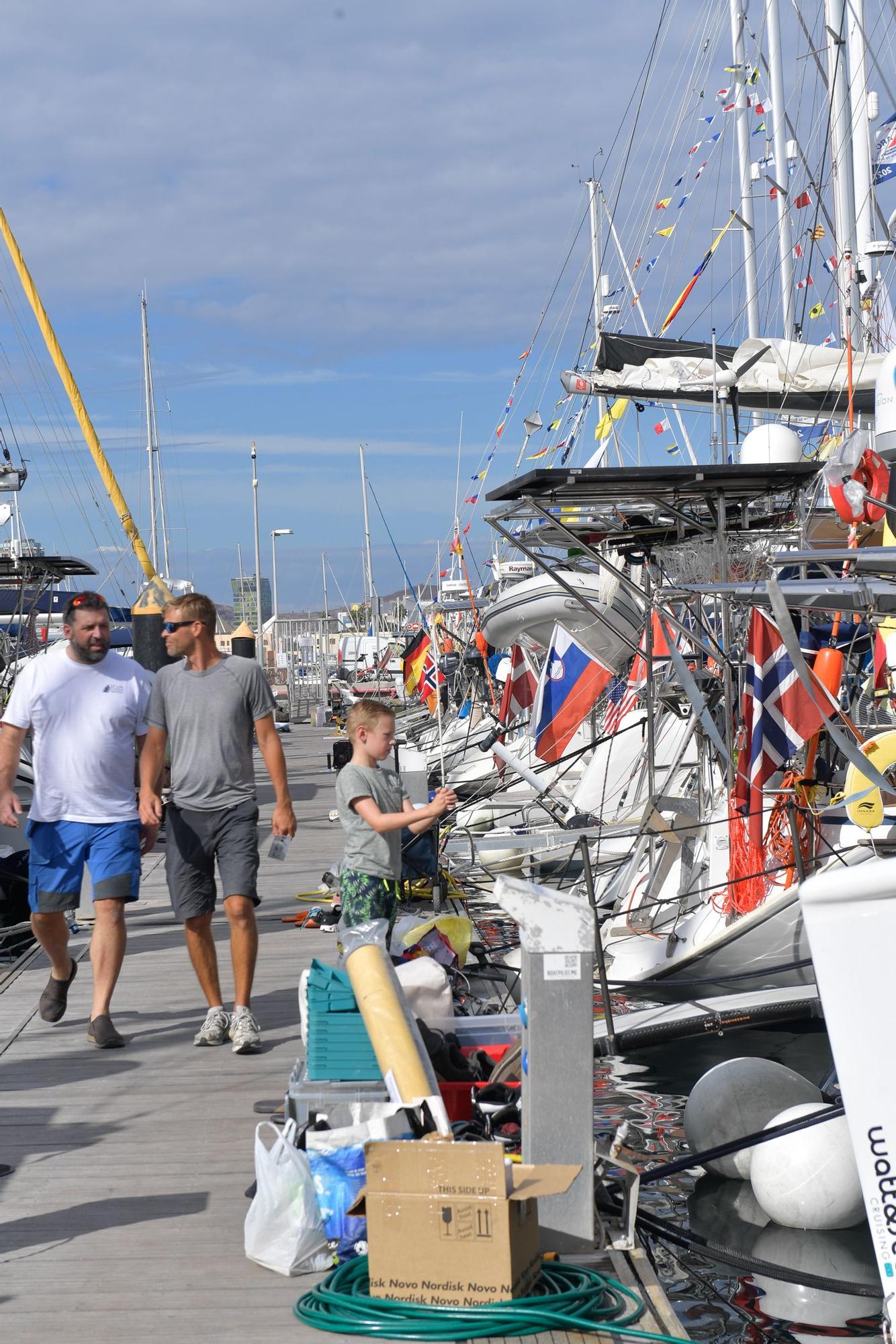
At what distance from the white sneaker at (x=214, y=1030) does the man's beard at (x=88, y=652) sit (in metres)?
1.57

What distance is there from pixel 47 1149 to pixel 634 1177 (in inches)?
81.6

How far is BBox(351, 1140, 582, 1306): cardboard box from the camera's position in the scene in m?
3.47

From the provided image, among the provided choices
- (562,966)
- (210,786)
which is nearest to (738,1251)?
(562,966)

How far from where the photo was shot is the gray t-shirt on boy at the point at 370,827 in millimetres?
6008

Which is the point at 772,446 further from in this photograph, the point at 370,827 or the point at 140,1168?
the point at 140,1168

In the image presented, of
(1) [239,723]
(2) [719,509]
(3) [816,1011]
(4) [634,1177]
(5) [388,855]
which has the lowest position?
(3) [816,1011]

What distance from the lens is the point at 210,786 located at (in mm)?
6012

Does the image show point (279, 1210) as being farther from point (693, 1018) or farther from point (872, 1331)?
point (693, 1018)

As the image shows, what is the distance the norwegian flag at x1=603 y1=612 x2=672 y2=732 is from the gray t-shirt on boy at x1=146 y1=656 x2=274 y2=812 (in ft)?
19.5

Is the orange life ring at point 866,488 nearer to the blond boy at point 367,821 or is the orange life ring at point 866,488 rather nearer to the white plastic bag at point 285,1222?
the blond boy at point 367,821

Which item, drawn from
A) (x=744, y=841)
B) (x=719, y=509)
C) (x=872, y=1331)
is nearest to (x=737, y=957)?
(x=744, y=841)

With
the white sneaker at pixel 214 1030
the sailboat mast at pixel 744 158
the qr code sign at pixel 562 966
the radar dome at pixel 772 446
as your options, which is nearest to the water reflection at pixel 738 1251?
the qr code sign at pixel 562 966

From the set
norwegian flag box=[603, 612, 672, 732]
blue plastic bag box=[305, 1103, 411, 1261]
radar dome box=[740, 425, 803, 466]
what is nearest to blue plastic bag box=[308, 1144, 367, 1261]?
Answer: blue plastic bag box=[305, 1103, 411, 1261]

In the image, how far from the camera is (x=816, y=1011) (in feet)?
23.5
